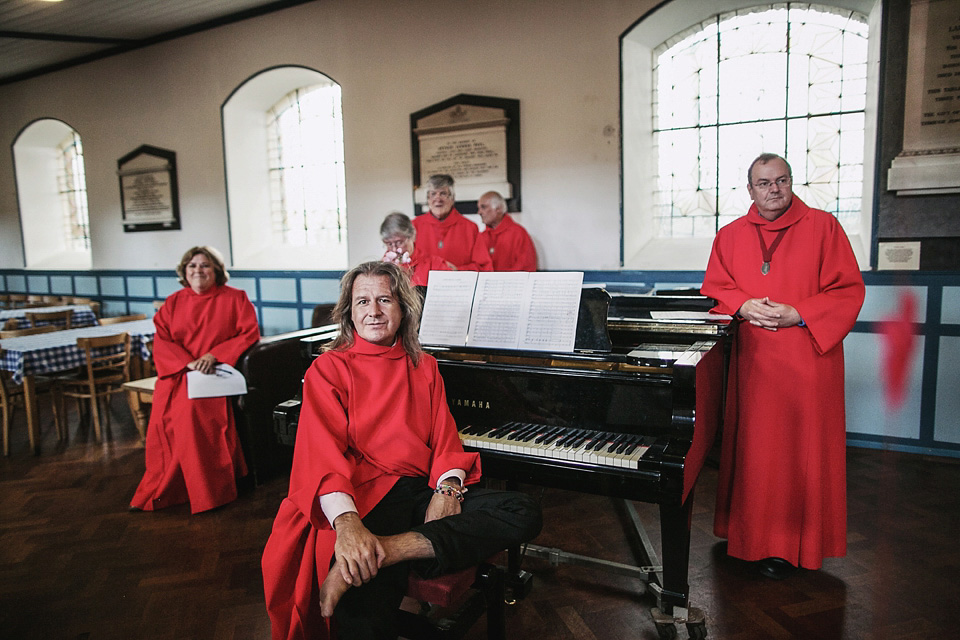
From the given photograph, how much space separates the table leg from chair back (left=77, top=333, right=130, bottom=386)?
1.12ft

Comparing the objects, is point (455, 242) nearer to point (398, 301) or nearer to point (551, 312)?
point (551, 312)

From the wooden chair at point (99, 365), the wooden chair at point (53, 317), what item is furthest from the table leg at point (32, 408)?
the wooden chair at point (53, 317)

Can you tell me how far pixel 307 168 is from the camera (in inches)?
284

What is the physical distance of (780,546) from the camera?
8.21 ft

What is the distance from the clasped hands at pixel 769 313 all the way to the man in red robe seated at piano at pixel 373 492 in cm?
121

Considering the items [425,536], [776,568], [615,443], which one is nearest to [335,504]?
[425,536]

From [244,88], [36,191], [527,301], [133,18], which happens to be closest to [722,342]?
[527,301]

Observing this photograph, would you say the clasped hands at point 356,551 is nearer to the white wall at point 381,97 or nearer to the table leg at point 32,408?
the table leg at point 32,408

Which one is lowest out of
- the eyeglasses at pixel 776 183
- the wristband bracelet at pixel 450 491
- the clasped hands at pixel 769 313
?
the wristband bracelet at pixel 450 491

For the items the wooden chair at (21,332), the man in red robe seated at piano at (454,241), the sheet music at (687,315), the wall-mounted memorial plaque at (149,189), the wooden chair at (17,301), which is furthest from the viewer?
the wooden chair at (17,301)

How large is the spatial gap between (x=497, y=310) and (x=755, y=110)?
11.8 ft

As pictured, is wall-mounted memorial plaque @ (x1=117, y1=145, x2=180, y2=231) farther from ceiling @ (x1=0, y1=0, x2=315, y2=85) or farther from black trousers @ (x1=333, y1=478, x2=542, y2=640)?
black trousers @ (x1=333, y1=478, x2=542, y2=640)

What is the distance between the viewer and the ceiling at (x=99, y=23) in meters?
6.18

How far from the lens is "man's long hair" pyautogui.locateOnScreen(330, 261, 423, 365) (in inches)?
78.2
